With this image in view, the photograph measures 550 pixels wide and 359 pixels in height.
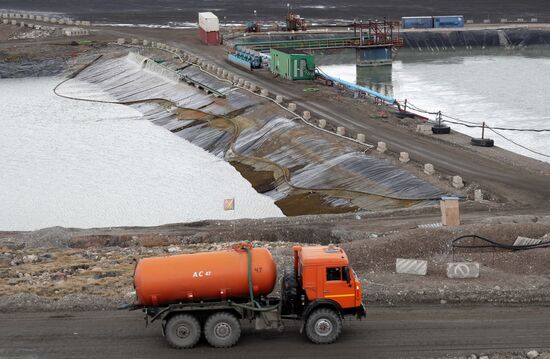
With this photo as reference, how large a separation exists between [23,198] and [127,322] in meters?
31.0

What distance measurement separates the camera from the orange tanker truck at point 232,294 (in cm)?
2217

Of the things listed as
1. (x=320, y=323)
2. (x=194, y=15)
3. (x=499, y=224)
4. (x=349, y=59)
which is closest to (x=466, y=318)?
(x=320, y=323)

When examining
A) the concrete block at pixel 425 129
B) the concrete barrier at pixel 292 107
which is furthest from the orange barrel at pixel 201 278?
the concrete barrier at pixel 292 107

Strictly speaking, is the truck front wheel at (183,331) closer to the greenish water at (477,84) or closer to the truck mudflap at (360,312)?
the truck mudflap at (360,312)

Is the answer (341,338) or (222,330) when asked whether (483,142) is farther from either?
(222,330)

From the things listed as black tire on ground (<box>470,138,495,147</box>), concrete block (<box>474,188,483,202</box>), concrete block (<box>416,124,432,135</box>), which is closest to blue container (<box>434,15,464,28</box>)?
concrete block (<box>416,124,432,135</box>)

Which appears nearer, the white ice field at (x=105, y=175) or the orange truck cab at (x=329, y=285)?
the orange truck cab at (x=329, y=285)

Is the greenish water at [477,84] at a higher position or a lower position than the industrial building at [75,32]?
lower

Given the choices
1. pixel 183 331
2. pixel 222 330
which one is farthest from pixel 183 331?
pixel 222 330

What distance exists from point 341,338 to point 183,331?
452 centimetres

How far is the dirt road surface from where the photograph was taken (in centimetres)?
2239

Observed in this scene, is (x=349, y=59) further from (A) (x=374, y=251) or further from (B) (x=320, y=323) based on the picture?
(B) (x=320, y=323)

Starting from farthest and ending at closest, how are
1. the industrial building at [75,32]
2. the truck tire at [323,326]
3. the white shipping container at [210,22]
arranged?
the industrial building at [75,32] < the white shipping container at [210,22] < the truck tire at [323,326]

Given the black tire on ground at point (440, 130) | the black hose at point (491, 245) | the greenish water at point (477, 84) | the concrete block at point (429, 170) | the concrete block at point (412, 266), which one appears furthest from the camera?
the greenish water at point (477, 84)
